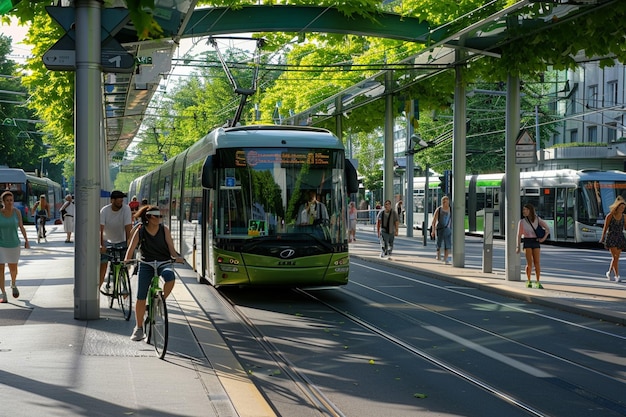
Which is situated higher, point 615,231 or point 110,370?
point 615,231

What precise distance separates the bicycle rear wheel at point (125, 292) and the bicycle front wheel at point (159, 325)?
2212 millimetres

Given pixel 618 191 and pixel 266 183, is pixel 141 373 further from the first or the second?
pixel 618 191

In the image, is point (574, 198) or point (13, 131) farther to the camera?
point (13, 131)

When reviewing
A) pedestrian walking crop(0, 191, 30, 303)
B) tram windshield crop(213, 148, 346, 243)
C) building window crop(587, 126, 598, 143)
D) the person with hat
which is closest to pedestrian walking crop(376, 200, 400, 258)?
tram windshield crop(213, 148, 346, 243)

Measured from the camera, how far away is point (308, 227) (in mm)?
15344

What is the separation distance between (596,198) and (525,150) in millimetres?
19294

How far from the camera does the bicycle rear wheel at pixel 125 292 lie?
1221cm

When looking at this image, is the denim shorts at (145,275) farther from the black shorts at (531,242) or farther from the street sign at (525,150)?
the street sign at (525,150)

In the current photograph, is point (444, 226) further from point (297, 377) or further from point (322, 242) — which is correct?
point (297, 377)

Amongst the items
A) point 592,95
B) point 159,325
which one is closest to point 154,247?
point 159,325

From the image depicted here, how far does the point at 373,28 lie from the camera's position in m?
20.6

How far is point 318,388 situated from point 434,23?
1508 centimetres

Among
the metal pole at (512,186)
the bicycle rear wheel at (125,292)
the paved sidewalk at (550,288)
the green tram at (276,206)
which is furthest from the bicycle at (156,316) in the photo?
the metal pole at (512,186)

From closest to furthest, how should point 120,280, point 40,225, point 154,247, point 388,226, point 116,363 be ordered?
point 116,363, point 154,247, point 120,280, point 388,226, point 40,225
